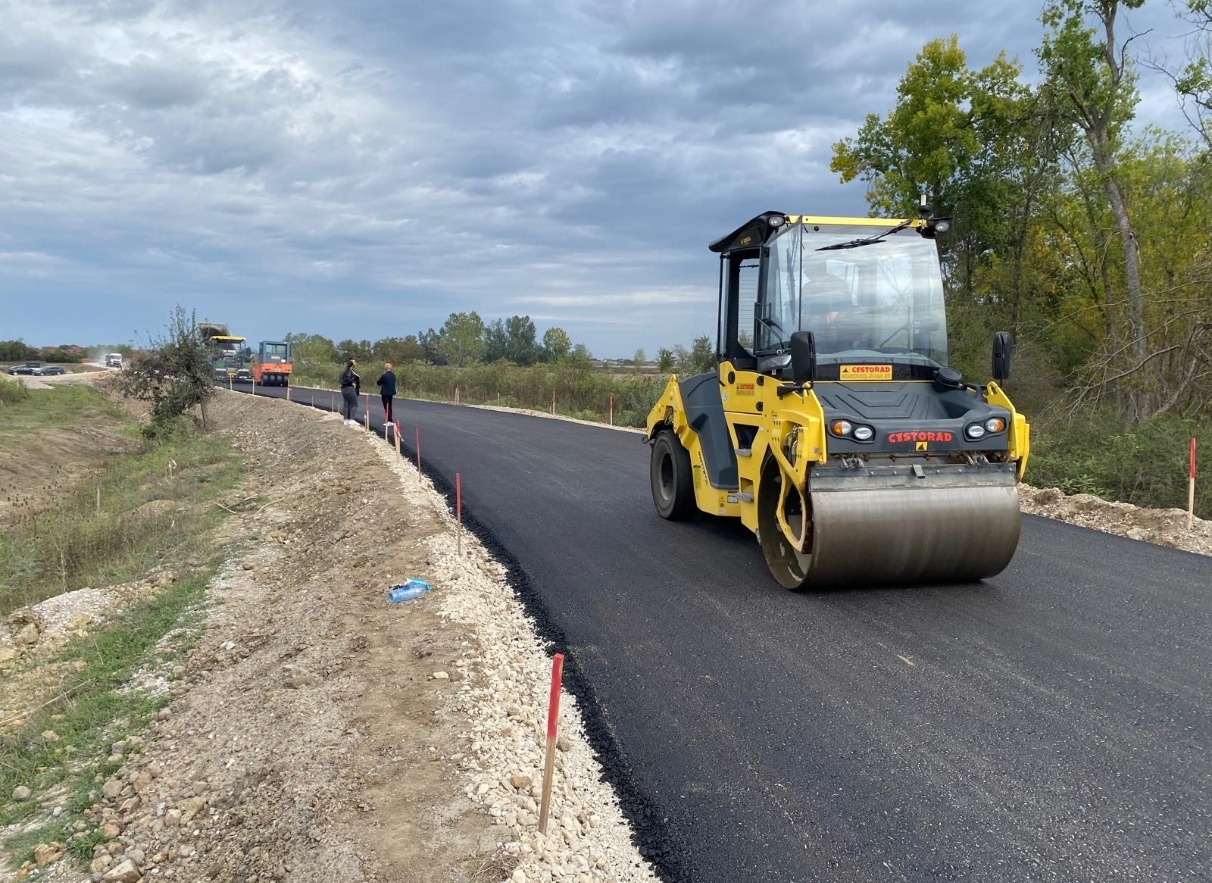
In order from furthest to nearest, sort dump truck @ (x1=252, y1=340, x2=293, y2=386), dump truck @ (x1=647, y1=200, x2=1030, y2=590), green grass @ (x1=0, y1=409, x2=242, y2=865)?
dump truck @ (x1=252, y1=340, x2=293, y2=386), dump truck @ (x1=647, y1=200, x2=1030, y2=590), green grass @ (x1=0, y1=409, x2=242, y2=865)

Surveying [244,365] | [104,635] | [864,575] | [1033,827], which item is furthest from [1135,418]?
[244,365]

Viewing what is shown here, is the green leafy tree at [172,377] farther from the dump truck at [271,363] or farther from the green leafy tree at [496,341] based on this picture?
the green leafy tree at [496,341]

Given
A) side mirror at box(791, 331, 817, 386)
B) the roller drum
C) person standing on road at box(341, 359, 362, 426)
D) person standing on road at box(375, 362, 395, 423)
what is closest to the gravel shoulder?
the roller drum

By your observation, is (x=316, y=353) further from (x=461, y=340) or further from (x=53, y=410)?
(x=53, y=410)

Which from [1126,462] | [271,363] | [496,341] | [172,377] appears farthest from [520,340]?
[1126,462]

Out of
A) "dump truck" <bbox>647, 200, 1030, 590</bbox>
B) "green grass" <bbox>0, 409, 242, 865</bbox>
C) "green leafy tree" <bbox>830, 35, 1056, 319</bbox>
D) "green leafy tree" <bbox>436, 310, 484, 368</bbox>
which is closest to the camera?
"green grass" <bbox>0, 409, 242, 865</bbox>

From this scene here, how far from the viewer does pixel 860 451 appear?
6410mm

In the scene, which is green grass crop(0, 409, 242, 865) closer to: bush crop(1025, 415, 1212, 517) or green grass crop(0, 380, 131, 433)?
bush crop(1025, 415, 1212, 517)

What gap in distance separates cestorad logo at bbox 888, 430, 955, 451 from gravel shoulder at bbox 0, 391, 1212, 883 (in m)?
3.07

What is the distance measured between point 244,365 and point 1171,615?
1828 inches

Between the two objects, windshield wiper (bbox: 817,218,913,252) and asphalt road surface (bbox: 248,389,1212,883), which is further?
windshield wiper (bbox: 817,218,913,252)

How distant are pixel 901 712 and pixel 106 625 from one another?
747 centimetres

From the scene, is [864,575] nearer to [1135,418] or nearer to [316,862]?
[316,862]

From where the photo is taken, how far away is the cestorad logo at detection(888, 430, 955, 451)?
648 cm
